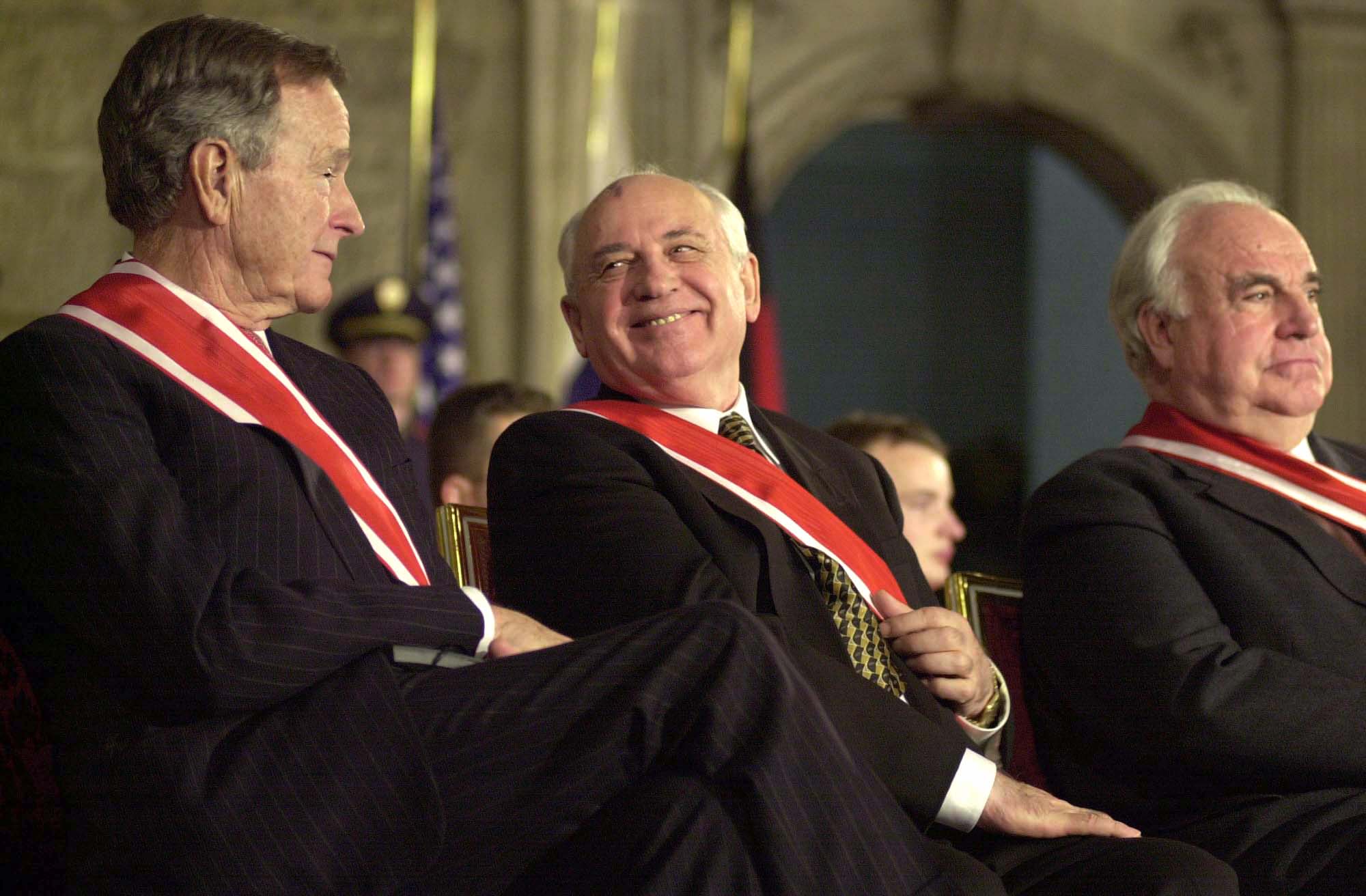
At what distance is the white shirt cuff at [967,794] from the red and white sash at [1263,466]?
91 cm

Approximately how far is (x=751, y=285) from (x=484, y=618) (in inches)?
44.9

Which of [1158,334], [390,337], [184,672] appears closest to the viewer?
[184,672]

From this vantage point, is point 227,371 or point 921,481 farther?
point 921,481

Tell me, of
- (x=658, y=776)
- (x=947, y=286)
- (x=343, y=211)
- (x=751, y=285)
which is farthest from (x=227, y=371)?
(x=947, y=286)

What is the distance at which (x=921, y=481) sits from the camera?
3.73 meters

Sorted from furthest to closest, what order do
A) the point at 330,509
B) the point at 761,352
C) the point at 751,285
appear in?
the point at 761,352
the point at 751,285
the point at 330,509

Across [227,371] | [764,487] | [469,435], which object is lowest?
[469,435]

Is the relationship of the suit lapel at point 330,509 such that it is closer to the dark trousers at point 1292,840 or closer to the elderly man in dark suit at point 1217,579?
the elderly man in dark suit at point 1217,579

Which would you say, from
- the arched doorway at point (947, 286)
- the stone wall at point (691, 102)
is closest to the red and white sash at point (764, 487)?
the stone wall at point (691, 102)

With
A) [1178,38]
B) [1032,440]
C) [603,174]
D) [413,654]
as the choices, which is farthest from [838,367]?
[413,654]

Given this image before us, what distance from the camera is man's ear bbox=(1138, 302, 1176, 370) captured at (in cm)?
299

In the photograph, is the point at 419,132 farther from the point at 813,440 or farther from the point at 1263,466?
the point at 1263,466

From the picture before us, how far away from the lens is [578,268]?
109 inches

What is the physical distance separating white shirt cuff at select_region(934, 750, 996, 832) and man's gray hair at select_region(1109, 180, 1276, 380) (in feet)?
3.78
